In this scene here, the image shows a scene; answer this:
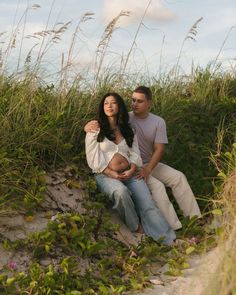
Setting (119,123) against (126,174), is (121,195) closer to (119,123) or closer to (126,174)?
(126,174)

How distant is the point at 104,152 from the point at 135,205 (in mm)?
617

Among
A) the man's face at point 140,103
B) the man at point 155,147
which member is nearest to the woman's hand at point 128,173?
the man at point 155,147

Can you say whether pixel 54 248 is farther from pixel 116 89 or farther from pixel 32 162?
pixel 116 89

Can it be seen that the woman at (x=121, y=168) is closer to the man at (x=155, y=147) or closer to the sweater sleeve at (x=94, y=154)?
the sweater sleeve at (x=94, y=154)

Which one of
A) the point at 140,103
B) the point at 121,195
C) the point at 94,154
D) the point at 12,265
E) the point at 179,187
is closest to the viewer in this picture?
the point at 12,265

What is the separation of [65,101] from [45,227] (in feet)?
6.51

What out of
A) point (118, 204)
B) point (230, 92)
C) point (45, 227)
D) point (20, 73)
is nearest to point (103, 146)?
point (118, 204)

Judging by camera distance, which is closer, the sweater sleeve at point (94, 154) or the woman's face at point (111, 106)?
the sweater sleeve at point (94, 154)

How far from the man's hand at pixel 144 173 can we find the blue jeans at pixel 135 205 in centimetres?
6

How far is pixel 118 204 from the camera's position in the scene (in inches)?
218

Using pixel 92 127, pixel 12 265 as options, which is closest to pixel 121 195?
pixel 92 127

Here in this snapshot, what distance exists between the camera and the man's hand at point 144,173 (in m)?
5.83

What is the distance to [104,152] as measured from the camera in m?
5.75

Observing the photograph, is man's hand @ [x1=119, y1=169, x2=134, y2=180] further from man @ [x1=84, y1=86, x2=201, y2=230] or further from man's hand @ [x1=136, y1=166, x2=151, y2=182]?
man @ [x1=84, y1=86, x2=201, y2=230]
